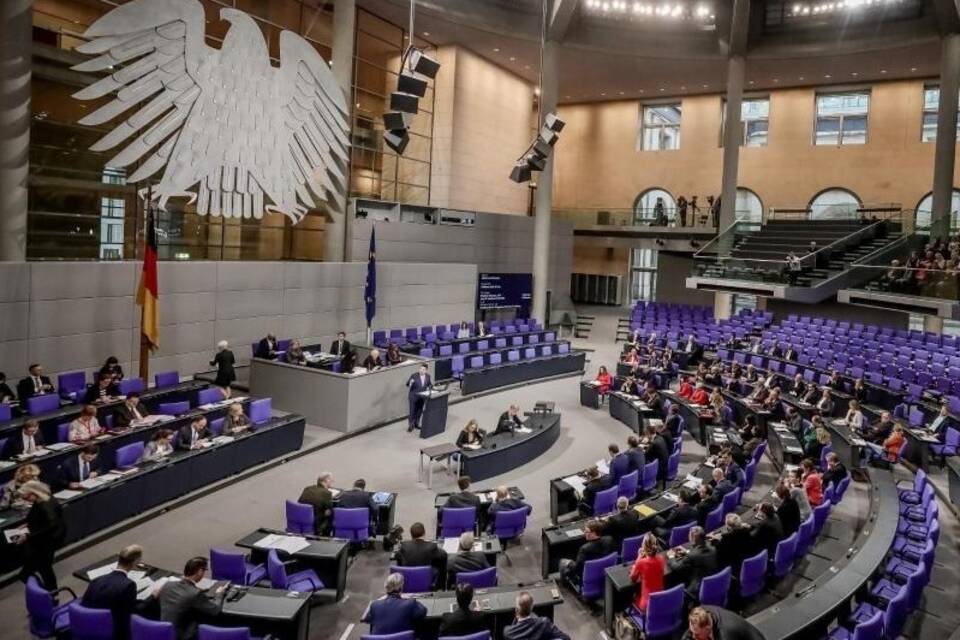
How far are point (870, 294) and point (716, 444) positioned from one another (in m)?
10.3

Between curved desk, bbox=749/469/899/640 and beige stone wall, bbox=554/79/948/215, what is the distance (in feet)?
78.1

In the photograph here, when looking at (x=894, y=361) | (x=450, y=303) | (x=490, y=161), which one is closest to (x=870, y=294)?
(x=894, y=361)

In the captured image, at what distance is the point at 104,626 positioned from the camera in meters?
5.21

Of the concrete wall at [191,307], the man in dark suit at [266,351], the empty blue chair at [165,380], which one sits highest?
the concrete wall at [191,307]

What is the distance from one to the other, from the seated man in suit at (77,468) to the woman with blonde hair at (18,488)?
0.74 meters

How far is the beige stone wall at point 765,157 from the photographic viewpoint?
89.1 feet

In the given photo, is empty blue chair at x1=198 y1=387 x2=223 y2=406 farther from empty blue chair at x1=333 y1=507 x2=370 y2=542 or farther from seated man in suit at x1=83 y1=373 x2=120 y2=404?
empty blue chair at x1=333 y1=507 x2=370 y2=542

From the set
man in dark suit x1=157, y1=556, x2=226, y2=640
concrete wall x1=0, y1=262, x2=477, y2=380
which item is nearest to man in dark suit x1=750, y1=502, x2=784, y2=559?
man in dark suit x1=157, y1=556, x2=226, y2=640

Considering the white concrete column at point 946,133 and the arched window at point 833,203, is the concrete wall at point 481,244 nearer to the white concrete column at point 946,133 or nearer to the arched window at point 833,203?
the arched window at point 833,203

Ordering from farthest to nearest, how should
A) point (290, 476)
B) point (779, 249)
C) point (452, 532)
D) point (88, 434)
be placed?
point (779, 249) < point (290, 476) < point (88, 434) < point (452, 532)

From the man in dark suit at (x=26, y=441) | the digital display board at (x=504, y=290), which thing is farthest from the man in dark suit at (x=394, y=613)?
the digital display board at (x=504, y=290)

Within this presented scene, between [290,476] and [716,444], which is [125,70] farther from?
[716,444]

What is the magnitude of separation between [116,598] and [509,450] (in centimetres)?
681

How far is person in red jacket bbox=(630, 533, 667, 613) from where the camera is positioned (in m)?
6.36
